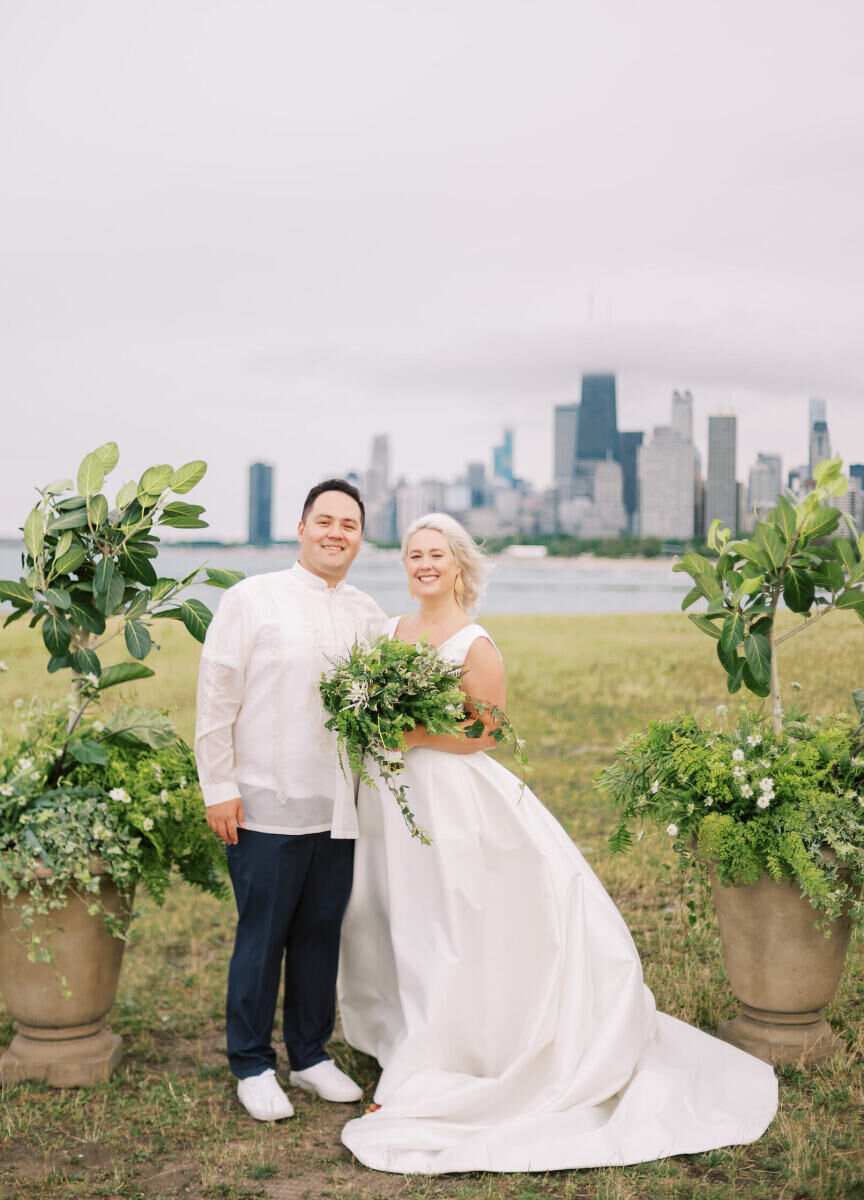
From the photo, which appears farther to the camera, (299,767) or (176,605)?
(176,605)

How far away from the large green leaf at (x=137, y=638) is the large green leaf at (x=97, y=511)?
441 millimetres

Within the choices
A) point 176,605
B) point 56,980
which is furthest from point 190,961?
point 176,605

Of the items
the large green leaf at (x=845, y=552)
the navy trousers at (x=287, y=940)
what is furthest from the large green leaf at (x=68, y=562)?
the large green leaf at (x=845, y=552)

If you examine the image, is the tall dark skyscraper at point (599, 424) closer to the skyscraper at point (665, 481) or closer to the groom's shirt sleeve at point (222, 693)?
the skyscraper at point (665, 481)

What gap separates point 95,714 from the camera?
4738mm

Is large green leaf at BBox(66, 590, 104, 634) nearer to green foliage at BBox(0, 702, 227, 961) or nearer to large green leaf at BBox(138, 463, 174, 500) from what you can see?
green foliage at BBox(0, 702, 227, 961)

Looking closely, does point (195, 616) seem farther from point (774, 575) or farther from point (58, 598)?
point (774, 575)

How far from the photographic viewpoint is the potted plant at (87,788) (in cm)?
413

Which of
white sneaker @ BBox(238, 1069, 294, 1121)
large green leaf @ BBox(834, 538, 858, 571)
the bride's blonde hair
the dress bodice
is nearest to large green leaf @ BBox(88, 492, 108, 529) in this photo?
the bride's blonde hair

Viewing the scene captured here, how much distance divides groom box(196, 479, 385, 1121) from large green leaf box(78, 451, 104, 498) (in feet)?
2.98

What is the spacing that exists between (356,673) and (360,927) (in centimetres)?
120

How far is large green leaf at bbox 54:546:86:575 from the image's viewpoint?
14.5ft

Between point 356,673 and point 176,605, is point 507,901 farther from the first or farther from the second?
point 176,605

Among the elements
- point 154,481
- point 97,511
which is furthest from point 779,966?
point 97,511
